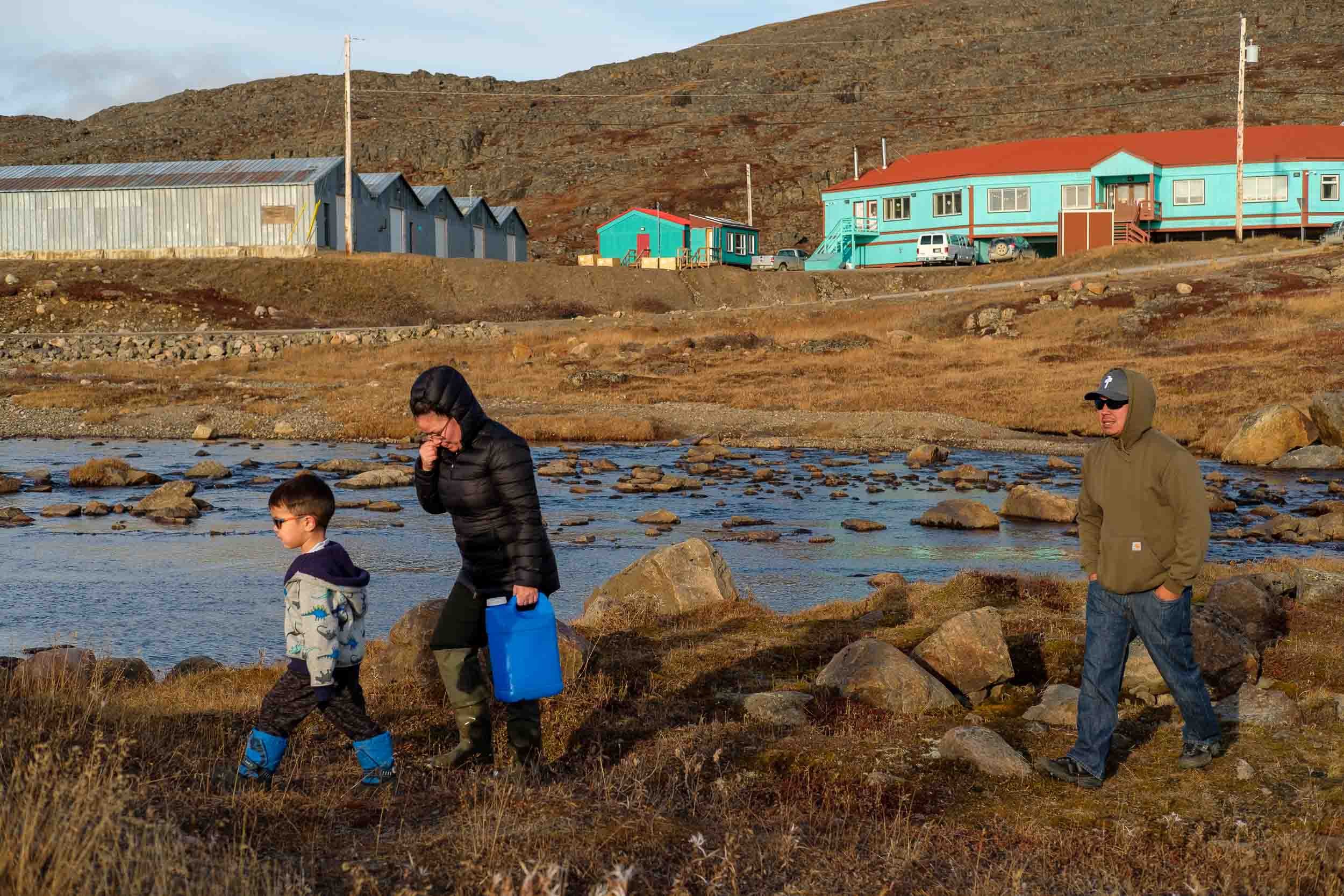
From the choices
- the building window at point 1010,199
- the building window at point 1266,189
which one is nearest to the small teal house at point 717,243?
the building window at point 1010,199

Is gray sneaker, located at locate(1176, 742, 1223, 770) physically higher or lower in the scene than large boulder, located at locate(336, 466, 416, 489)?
higher

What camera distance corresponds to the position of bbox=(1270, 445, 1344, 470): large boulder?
25438mm

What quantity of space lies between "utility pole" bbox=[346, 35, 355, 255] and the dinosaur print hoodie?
51.4 m

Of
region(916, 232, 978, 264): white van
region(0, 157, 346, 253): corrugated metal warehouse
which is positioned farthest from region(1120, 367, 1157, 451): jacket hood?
region(916, 232, 978, 264): white van

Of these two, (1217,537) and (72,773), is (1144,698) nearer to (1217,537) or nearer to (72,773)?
(72,773)

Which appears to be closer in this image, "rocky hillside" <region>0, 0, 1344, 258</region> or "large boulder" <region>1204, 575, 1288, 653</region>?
"large boulder" <region>1204, 575, 1288, 653</region>

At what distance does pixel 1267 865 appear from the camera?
5.34 m

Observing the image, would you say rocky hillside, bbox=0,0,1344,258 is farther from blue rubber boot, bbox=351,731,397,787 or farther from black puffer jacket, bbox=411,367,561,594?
blue rubber boot, bbox=351,731,397,787

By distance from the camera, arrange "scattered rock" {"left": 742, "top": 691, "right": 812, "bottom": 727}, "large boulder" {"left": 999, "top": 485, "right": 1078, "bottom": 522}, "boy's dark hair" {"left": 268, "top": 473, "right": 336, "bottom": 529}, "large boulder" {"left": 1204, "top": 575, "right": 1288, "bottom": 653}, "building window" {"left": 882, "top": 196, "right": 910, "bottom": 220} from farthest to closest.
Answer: "building window" {"left": 882, "top": 196, "right": 910, "bottom": 220}, "large boulder" {"left": 999, "top": 485, "right": 1078, "bottom": 522}, "large boulder" {"left": 1204, "top": 575, "right": 1288, "bottom": 653}, "scattered rock" {"left": 742, "top": 691, "right": 812, "bottom": 727}, "boy's dark hair" {"left": 268, "top": 473, "right": 336, "bottom": 529}

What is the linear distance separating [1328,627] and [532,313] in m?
47.5

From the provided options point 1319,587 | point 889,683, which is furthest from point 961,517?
point 889,683

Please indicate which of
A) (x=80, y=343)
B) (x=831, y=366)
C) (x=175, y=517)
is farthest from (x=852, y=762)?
(x=80, y=343)

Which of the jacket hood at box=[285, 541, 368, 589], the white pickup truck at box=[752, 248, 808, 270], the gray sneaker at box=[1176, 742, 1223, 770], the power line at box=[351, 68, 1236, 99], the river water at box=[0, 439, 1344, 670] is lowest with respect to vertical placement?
the river water at box=[0, 439, 1344, 670]

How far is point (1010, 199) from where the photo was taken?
228 ft
